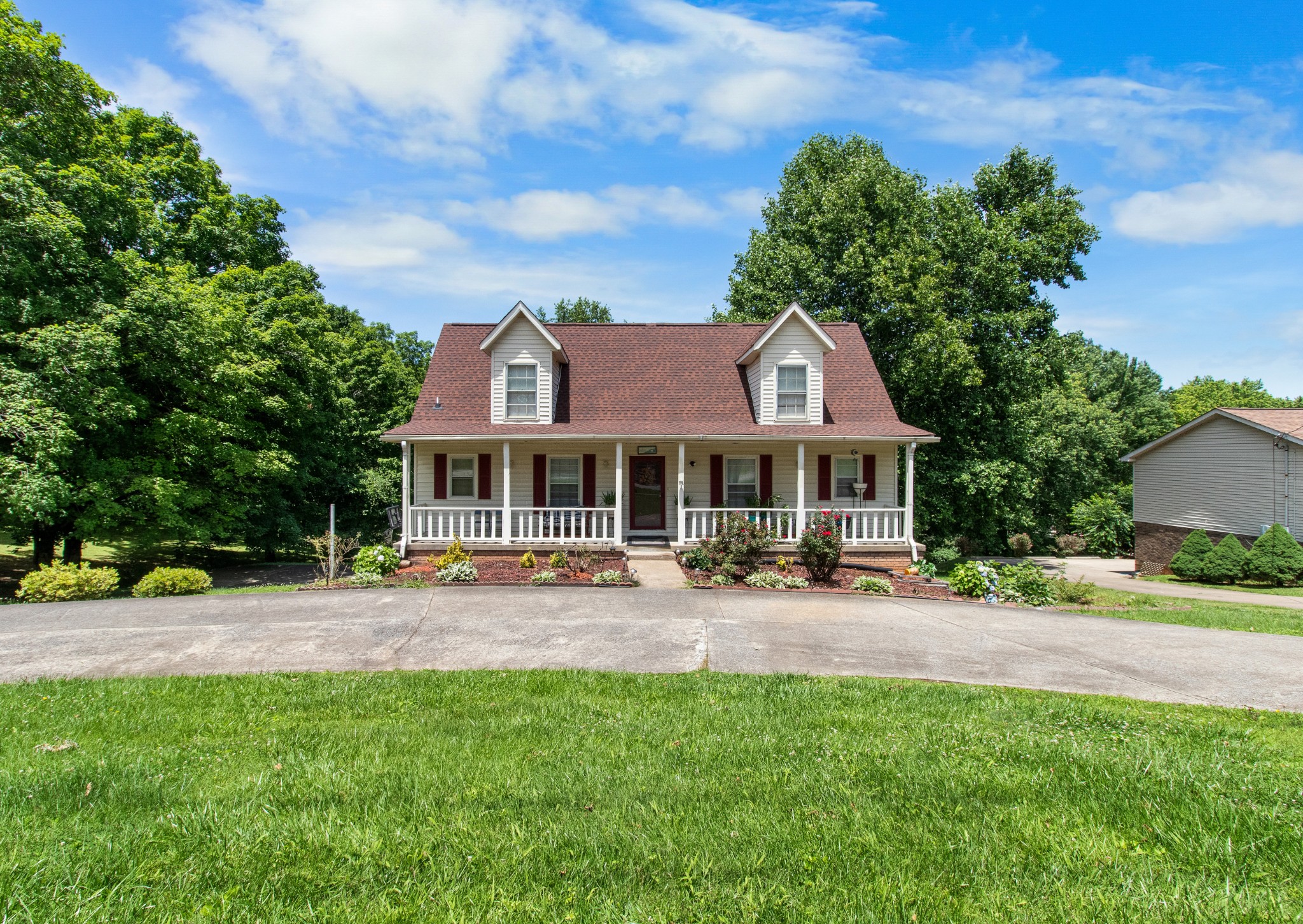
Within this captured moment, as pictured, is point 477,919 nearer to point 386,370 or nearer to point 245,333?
point 245,333

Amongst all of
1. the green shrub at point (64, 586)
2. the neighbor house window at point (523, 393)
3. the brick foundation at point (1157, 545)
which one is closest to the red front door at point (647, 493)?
the neighbor house window at point (523, 393)

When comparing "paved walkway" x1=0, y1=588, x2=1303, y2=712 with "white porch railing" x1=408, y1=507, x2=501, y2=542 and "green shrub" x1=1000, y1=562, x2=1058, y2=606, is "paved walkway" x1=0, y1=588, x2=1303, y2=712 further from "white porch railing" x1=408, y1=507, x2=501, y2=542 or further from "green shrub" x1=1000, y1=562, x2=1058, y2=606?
"white porch railing" x1=408, y1=507, x2=501, y2=542

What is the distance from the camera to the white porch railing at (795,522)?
17062 millimetres

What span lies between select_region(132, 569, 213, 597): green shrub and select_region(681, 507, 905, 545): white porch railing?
10.5 meters

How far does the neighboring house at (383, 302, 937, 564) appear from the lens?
18.4 meters

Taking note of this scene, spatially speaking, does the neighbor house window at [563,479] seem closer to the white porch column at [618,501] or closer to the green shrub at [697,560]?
the white porch column at [618,501]

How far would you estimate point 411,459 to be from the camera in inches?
810

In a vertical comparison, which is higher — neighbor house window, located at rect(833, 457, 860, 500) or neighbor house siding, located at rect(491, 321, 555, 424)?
neighbor house siding, located at rect(491, 321, 555, 424)

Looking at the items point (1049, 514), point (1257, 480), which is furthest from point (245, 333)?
point (1049, 514)

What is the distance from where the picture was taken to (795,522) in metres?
18.6

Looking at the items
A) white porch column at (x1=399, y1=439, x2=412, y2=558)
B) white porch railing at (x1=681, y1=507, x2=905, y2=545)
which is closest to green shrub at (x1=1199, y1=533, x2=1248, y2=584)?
white porch railing at (x1=681, y1=507, x2=905, y2=545)

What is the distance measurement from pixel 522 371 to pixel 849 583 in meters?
10.6

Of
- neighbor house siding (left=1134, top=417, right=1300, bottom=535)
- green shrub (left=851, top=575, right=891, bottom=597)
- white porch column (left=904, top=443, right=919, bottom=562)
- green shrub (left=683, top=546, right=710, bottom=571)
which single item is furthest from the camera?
neighbor house siding (left=1134, top=417, right=1300, bottom=535)

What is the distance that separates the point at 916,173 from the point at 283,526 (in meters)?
29.9
